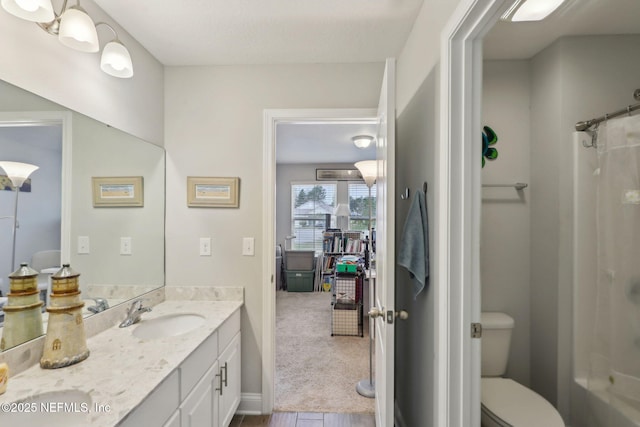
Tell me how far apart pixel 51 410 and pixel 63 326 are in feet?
0.98

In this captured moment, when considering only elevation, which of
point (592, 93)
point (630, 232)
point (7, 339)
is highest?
point (592, 93)

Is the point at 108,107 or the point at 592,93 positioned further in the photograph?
the point at 592,93

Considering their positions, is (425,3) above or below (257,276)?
above

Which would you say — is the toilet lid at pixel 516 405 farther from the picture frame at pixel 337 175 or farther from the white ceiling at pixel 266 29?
the picture frame at pixel 337 175

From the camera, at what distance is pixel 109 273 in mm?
1542

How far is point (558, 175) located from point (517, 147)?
0.29 meters

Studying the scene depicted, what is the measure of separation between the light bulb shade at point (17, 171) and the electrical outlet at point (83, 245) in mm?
364

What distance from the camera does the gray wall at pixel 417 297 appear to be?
1.26 m

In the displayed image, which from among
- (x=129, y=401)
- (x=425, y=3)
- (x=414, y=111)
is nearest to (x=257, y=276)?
(x=129, y=401)

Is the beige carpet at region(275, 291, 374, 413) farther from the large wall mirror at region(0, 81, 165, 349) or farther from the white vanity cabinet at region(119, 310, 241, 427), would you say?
the large wall mirror at region(0, 81, 165, 349)

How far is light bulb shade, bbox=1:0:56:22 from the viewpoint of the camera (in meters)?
0.95

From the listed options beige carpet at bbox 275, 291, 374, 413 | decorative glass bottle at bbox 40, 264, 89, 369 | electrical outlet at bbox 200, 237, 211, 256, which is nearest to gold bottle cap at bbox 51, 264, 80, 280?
decorative glass bottle at bbox 40, 264, 89, 369

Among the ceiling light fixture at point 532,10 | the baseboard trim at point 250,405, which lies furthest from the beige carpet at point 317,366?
the ceiling light fixture at point 532,10

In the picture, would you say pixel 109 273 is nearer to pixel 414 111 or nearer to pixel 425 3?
pixel 414 111
